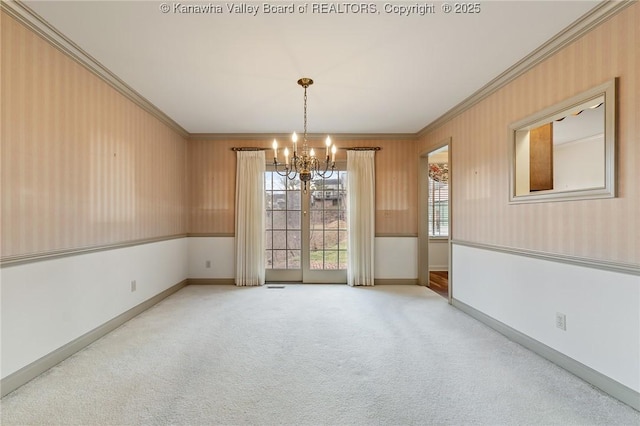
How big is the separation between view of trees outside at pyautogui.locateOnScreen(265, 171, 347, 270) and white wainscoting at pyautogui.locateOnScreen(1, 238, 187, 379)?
2119 millimetres

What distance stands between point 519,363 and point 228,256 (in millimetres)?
4440

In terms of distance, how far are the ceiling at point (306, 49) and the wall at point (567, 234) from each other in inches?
12.4

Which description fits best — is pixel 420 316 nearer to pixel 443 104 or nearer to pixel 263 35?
pixel 443 104

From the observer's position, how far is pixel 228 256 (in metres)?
5.41

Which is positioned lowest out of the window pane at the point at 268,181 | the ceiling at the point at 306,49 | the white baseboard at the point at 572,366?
the white baseboard at the point at 572,366

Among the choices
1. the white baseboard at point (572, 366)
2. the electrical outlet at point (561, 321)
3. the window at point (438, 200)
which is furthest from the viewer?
the window at point (438, 200)

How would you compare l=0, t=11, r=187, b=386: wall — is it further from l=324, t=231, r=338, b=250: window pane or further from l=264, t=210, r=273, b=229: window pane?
l=324, t=231, r=338, b=250: window pane

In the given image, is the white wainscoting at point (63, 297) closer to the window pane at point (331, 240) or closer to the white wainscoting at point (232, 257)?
the white wainscoting at point (232, 257)

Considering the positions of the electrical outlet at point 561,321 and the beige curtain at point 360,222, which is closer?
the electrical outlet at point 561,321

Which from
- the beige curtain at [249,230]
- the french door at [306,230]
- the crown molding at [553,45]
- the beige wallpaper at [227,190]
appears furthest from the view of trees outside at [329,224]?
the crown molding at [553,45]

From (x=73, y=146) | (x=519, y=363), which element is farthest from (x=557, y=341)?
(x=73, y=146)

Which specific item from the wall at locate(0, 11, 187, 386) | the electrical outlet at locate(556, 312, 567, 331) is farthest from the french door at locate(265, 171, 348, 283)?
the electrical outlet at locate(556, 312, 567, 331)

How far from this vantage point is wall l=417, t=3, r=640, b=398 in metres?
2.01

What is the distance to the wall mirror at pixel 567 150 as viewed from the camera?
7.05 feet
